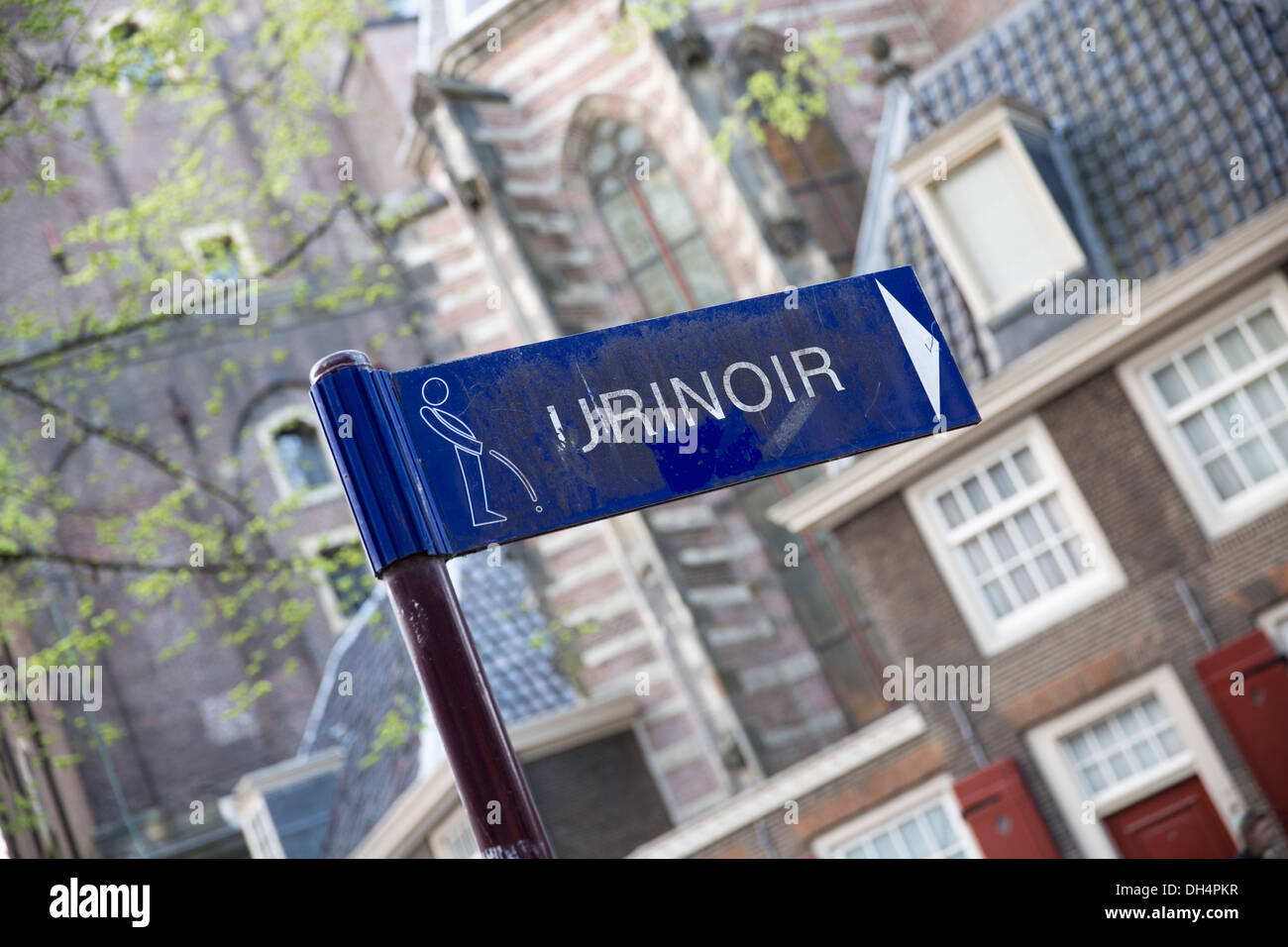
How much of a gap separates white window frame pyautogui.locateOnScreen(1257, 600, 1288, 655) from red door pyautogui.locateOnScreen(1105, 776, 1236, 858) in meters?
1.35

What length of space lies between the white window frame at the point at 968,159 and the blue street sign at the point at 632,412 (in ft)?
34.4

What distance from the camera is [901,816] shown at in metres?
13.4

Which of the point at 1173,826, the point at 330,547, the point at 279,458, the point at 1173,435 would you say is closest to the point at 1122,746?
the point at 1173,826

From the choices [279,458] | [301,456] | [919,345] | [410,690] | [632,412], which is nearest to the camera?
[632,412]

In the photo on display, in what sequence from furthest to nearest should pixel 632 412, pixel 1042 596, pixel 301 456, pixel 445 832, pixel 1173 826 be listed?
pixel 301 456 → pixel 445 832 → pixel 1042 596 → pixel 1173 826 → pixel 632 412

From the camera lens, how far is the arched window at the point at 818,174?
56.0ft

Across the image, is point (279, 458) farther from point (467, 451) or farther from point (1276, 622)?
point (467, 451)

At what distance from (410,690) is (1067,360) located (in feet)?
28.7

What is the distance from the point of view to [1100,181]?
13344 mm

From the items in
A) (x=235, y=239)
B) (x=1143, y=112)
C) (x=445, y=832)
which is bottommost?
(x=445, y=832)

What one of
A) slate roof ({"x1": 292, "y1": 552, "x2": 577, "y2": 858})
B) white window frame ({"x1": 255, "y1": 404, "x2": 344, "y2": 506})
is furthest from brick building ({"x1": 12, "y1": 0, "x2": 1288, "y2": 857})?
white window frame ({"x1": 255, "y1": 404, "x2": 344, "y2": 506})

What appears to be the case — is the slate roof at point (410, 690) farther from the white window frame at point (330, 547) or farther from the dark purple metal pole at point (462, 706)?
the dark purple metal pole at point (462, 706)

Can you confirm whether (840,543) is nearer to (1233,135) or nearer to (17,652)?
(1233,135)
